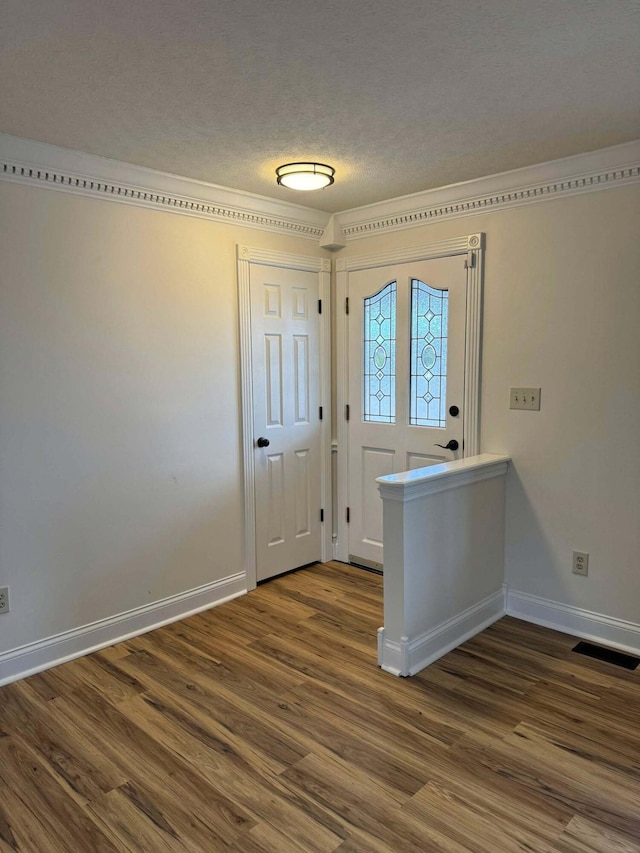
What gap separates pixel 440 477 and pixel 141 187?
2094 millimetres

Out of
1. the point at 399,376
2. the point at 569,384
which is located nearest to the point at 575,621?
the point at 569,384

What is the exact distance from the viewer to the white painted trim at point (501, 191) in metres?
2.77

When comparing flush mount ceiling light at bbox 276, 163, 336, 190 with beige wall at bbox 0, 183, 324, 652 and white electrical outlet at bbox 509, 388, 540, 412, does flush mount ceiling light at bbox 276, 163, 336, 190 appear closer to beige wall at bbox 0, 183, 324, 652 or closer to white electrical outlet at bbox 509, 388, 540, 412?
beige wall at bbox 0, 183, 324, 652

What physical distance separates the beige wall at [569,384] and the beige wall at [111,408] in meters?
1.54

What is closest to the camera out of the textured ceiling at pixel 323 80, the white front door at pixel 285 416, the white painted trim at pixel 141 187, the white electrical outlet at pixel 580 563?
the textured ceiling at pixel 323 80

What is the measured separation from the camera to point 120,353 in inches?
118

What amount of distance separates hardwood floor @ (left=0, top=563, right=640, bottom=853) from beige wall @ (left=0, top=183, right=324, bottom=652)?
43 centimetres

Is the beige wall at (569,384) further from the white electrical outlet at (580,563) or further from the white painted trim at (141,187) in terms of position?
the white painted trim at (141,187)

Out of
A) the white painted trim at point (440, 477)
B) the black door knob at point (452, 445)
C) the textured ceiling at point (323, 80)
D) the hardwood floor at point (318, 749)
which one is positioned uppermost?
the textured ceiling at point (323, 80)

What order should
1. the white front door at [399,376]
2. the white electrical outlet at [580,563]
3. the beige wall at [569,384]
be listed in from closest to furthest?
the beige wall at [569,384], the white electrical outlet at [580,563], the white front door at [399,376]

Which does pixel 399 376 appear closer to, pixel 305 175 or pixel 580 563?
pixel 305 175

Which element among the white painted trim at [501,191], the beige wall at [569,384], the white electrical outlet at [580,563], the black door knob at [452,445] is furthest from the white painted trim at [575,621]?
the white painted trim at [501,191]

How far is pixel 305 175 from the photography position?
295 cm

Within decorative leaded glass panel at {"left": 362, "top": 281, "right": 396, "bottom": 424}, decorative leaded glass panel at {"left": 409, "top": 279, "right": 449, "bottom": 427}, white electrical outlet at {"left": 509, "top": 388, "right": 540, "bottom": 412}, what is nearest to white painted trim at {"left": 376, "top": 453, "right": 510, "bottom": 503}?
white electrical outlet at {"left": 509, "top": 388, "right": 540, "bottom": 412}
